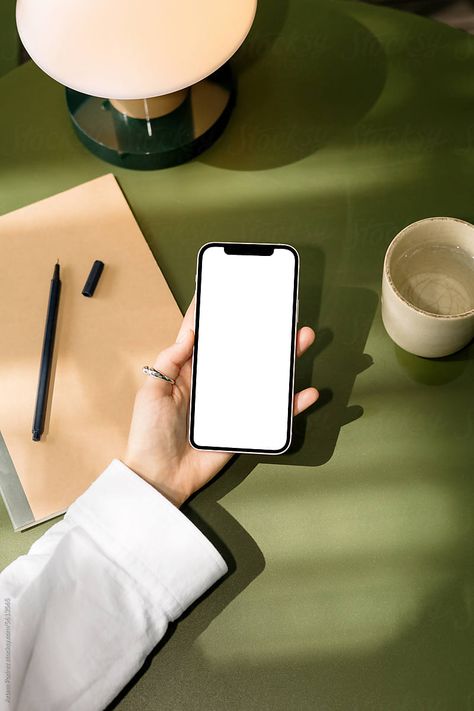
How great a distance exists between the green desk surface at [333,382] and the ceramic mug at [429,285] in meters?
0.05

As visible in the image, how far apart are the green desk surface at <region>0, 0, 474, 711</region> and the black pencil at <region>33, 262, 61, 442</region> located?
4.8 inches

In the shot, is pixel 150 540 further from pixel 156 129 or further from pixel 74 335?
pixel 156 129

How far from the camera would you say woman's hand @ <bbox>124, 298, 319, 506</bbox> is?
34.2 inches

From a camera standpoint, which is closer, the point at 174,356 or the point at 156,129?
the point at 174,356

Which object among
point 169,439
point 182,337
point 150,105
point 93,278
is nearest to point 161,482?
point 169,439

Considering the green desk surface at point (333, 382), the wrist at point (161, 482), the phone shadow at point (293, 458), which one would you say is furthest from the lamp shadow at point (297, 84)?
the wrist at point (161, 482)

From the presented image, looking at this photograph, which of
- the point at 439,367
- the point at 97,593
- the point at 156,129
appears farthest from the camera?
the point at 156,129

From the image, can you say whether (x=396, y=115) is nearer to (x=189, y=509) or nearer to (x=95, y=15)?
(x=95, y=15)

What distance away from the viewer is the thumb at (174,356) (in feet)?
2.90

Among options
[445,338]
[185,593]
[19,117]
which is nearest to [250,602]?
[185,593]

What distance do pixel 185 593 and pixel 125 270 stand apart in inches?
15.5

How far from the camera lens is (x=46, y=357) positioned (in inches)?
36.4

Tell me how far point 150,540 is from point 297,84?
632mm

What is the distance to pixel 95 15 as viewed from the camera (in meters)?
0.81
